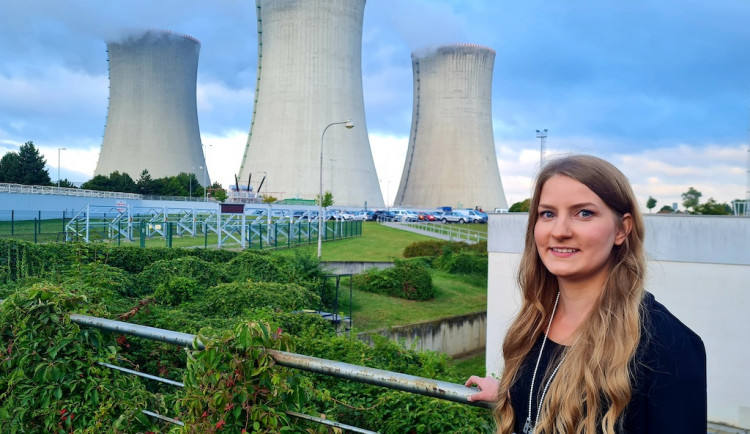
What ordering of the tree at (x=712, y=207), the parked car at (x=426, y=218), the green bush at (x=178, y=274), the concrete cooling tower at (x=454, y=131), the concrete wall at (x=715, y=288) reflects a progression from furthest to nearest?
the concrete cooling tower at (x=454, y=131) → the parked car at (x=426, y=218) → the tree at (x=712, y=207) → the green bush at (x=178, y=274) → the concrete wall at (x=715, y=288)

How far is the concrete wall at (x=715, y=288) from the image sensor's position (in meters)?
6.96

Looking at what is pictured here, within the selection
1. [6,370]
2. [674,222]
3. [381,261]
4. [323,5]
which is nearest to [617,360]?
[6,370]

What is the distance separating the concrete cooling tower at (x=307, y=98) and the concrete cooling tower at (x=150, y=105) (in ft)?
17.1

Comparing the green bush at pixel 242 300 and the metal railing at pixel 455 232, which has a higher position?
the green bush at pixel 242 300

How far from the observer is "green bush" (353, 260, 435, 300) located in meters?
12.3

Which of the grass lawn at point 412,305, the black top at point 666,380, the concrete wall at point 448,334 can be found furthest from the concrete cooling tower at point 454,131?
the black top at point 666,380

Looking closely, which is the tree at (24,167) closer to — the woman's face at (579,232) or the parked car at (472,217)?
the parked car at (472,217)

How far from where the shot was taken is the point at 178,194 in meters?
35.3

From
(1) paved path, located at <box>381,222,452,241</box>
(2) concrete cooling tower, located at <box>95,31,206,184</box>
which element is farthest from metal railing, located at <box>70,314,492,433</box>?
(2) concrete cooling tower, located at <box>95,31,206,184</box>

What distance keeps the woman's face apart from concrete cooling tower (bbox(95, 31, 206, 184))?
3316 cm

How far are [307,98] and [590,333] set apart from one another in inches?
1099

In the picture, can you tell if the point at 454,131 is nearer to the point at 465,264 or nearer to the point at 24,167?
the point at 465,264

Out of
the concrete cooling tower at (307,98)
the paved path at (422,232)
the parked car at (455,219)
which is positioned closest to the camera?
the paved path at (422,232)

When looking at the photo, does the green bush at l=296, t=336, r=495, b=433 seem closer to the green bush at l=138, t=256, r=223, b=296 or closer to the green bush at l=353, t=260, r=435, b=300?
the green bush at l=138, t=256, r=223, b=296
